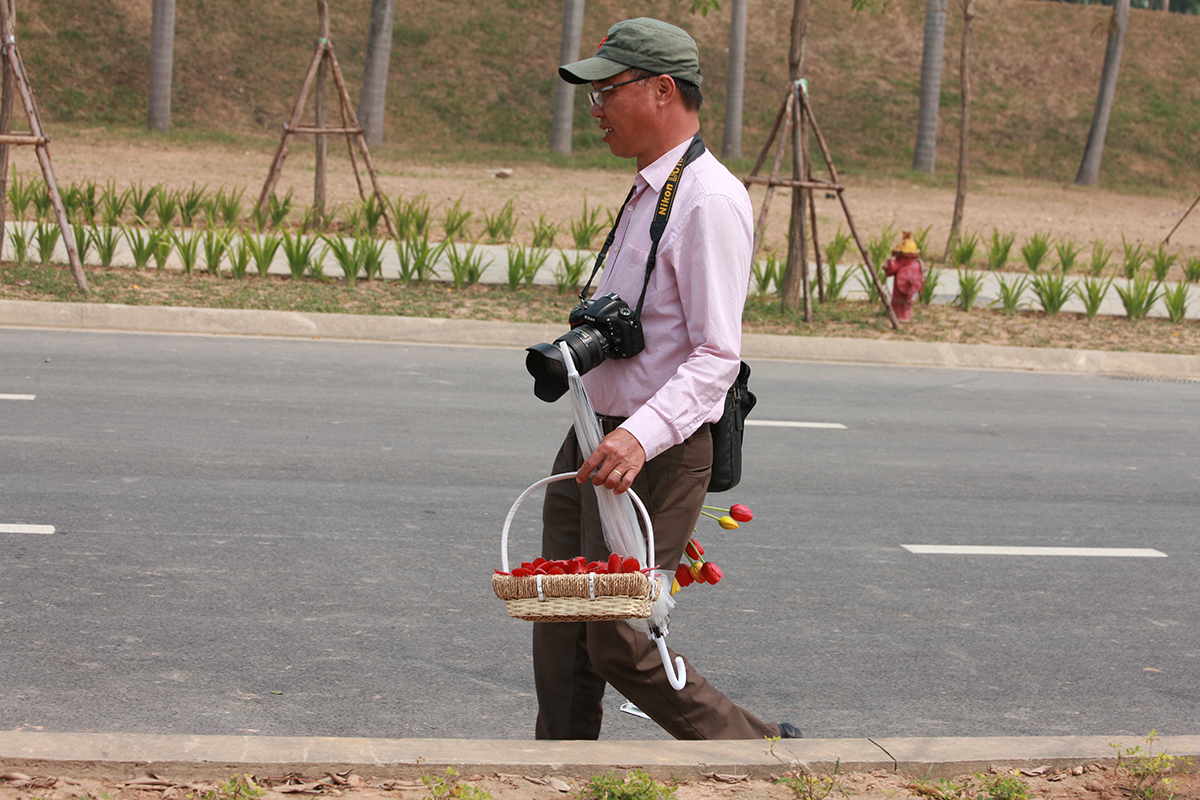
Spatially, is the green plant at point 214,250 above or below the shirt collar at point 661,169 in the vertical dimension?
below

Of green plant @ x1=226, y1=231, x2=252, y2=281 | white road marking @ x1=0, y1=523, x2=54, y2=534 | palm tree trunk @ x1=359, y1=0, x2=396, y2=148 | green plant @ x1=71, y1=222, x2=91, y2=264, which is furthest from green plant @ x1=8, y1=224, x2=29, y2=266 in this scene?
palm tree trunk @ x1=359, y1=0, x2=396, y2=148

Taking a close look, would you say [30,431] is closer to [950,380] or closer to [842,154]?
[950,380]

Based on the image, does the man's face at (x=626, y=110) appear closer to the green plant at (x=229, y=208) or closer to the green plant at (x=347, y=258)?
the green plant at (x=347, y=258)

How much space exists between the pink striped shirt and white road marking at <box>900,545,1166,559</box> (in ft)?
10.7

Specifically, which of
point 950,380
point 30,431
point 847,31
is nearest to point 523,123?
point 847,31

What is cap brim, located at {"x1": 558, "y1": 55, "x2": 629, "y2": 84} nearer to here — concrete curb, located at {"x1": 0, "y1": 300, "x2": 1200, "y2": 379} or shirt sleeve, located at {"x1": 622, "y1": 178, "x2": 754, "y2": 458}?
shirt sleeve, located at {"x1": 622, "y1": 178, "x2": 754, "y2": 458}

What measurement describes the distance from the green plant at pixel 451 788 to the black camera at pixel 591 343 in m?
0.89

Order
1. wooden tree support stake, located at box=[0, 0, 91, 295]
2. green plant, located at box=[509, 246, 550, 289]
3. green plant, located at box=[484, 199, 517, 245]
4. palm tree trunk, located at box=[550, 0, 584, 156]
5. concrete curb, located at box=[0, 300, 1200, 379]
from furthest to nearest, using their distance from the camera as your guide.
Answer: palm tree trunk, located at box=[550, 0, 584, 156] → green plant, located at box=[484, 199, 517, 245] → green plant, located at box=[509, 246, 550, 289] → wooden tree support stake, located at box=[0, 0, 91, 295] → concrete curb, located at box=[0, 300, 1200, 379]

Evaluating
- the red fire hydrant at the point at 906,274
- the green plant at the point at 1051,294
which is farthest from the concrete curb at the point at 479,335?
the green plant at the point at 1051,294

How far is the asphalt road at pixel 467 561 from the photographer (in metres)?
3.99

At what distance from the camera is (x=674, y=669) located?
10.0 ft

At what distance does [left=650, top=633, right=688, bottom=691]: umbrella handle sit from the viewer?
9.57ft

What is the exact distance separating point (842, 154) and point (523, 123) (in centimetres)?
951

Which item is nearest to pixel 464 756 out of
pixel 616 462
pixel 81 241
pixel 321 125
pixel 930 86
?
pixel 616 462
